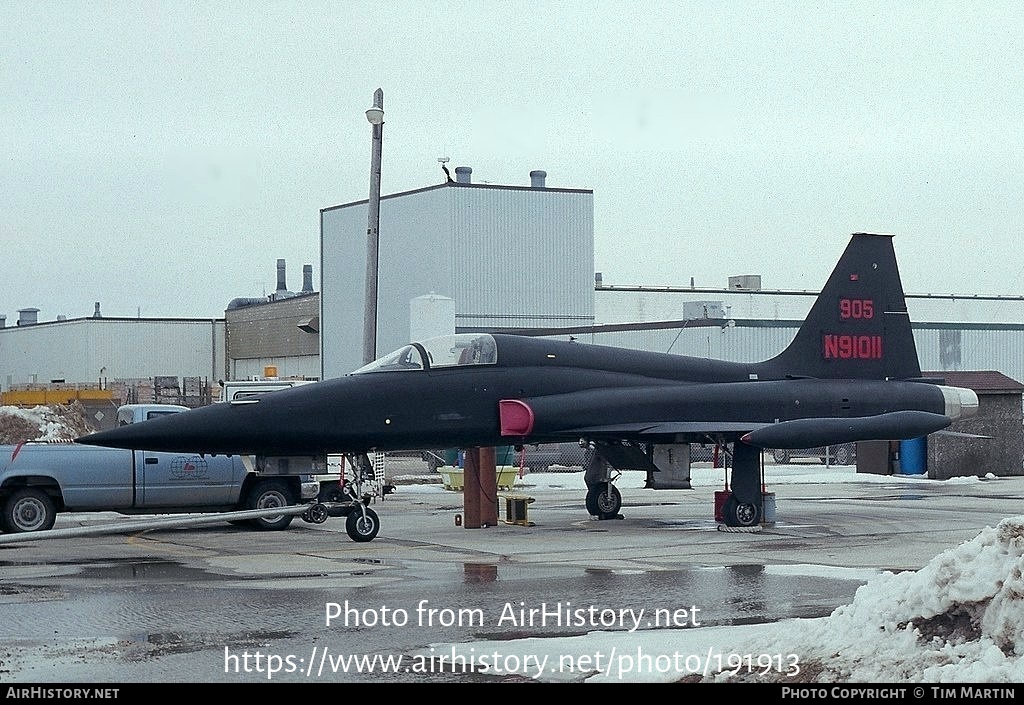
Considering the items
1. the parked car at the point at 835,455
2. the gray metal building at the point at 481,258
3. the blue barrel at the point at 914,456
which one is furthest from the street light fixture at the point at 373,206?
the gray metal building at the point at 481,258

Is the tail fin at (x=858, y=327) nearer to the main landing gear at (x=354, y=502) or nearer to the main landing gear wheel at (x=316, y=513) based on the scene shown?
the main landing gear at (x=354, y=502)

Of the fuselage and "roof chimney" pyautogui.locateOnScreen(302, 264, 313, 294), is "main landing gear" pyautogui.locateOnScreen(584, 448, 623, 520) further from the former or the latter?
"roof chimney" pyautogui.locateOnScreen(302, 264, 313, 294)

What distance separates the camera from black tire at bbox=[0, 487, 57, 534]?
17.6 meters

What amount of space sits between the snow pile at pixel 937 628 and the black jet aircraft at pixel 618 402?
10.0 meters

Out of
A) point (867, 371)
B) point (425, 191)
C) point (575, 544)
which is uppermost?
point (425, 191)

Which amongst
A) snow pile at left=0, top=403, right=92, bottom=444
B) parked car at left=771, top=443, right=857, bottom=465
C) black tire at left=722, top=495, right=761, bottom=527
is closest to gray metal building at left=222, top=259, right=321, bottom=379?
snow pile at left=0, top=403, right=92, bottom=444

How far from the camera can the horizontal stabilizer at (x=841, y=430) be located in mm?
18359

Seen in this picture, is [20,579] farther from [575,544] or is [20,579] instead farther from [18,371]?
[18,371]

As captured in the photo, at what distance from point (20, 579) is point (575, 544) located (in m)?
6.92

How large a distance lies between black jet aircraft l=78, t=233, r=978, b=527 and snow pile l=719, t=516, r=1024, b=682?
1003 centimetres

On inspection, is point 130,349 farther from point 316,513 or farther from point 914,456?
point 316,513
